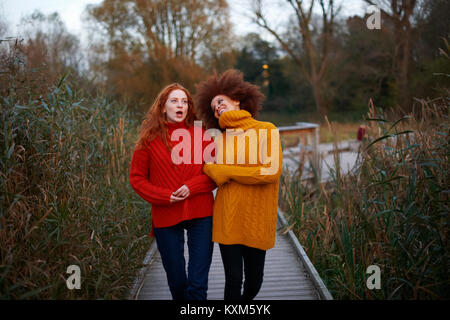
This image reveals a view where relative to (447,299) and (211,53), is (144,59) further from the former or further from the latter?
(447,299)

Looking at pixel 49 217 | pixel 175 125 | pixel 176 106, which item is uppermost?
pixel 176 106

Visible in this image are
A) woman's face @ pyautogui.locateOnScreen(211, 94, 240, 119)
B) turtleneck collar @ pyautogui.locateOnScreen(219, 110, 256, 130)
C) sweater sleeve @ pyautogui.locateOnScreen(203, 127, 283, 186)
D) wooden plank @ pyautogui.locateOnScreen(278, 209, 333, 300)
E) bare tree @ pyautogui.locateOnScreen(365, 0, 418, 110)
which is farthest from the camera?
bare tree @ pyautogui.locateOnScreen(365, 0, 418, 110)

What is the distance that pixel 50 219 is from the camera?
2193mm

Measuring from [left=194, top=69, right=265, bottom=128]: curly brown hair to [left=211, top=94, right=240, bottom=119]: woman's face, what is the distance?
3 cm

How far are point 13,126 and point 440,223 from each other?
2836 millimetres

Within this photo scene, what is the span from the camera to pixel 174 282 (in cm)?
208

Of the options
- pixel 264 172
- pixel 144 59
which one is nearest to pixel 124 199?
pixel 264 172

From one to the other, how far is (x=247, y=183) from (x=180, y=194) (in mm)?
372

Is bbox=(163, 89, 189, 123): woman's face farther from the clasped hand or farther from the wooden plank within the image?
the wooden plank

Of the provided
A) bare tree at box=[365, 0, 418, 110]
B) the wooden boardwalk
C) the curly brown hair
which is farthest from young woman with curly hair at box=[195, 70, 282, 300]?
bare tree at box=[365, 0, 418, 110]

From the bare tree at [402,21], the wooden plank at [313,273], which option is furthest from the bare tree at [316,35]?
the wooden plank at [313,273]

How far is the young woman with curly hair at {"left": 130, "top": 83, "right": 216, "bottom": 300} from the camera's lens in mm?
2020

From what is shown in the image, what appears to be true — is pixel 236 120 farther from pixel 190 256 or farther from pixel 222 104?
pixel 190 256

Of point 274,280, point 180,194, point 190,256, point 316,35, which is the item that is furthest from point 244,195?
point 316,35
